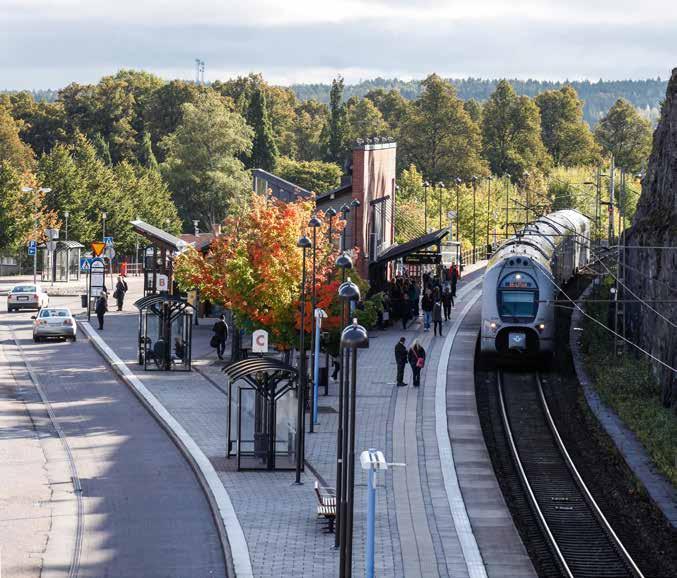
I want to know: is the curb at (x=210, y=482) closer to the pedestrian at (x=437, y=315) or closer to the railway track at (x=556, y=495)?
the railway track at (x=556, y=495)

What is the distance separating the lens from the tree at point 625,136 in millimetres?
158500

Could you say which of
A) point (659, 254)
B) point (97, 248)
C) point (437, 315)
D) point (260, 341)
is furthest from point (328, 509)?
point (97, 248)

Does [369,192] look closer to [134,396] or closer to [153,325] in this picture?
[153,325]

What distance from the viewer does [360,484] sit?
27297 mm

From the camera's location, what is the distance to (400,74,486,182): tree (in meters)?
130

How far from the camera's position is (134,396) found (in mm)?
39000

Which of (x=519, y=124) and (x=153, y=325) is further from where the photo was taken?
(x=519, y=124)

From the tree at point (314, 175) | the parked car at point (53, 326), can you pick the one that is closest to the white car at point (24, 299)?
the parked car at point (53, 326)

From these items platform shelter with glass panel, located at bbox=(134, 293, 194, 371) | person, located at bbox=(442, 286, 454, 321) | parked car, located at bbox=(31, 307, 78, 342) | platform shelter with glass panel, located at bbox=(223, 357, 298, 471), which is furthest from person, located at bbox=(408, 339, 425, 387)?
parked car, located at bbox=(31, 307, 78, 342)

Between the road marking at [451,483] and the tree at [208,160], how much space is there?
67368mm

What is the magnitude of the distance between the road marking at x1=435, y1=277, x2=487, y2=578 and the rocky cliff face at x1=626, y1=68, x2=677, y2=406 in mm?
6011

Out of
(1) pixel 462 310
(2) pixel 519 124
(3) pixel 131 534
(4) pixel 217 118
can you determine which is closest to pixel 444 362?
(1) pixel 462 310

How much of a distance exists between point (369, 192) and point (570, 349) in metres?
13.9

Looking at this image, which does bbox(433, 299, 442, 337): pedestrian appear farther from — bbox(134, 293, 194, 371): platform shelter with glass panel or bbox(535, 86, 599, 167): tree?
bbox(535, 86, 599, 167): tree
